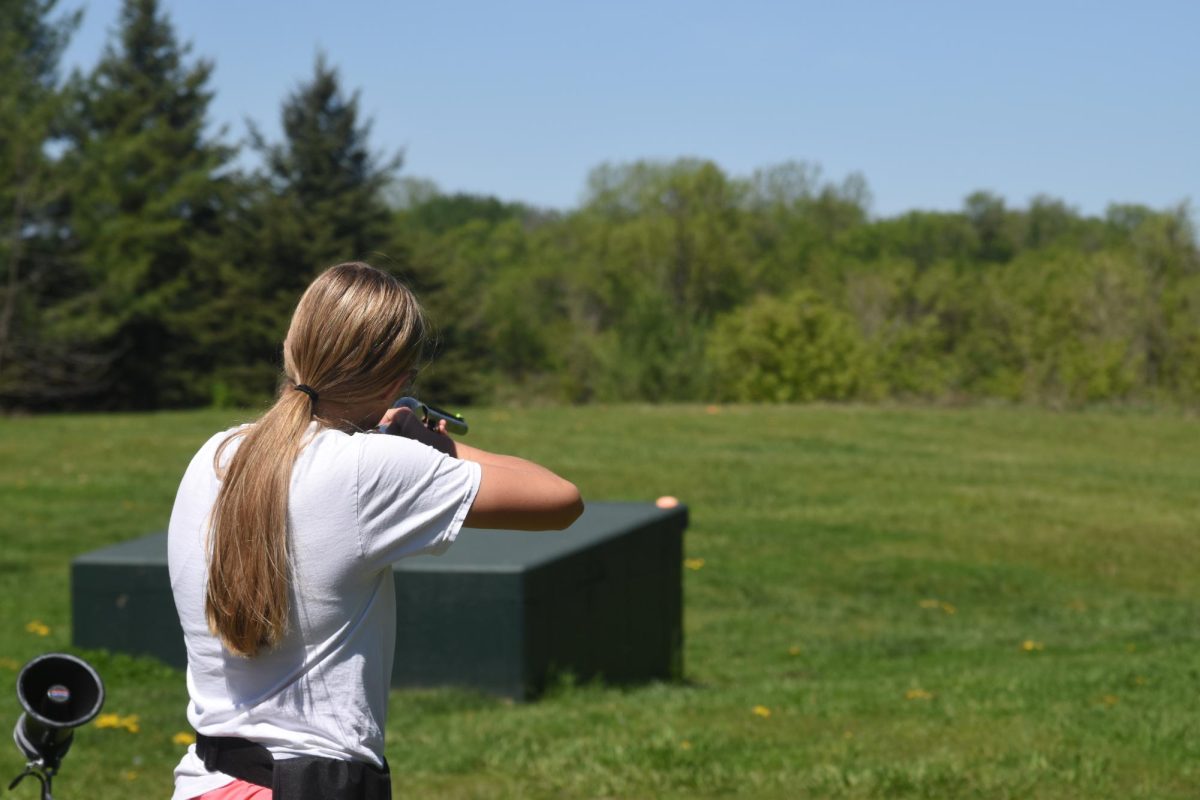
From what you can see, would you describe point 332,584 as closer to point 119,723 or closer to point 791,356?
point 119,723

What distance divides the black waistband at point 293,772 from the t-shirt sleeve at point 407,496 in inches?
11.8

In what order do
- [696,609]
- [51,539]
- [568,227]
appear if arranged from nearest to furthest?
[696,609] → [51,539] → [568,227]

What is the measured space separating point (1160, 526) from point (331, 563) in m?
14.4

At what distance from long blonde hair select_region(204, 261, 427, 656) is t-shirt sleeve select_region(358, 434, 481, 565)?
10cm

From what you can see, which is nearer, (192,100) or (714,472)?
(714,472)

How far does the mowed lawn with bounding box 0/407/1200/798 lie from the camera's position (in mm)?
5387

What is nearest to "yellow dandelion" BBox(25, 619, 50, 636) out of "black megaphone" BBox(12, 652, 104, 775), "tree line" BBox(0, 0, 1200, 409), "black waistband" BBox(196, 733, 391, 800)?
"black megaphone" BBox(12, 652, 104, 775)

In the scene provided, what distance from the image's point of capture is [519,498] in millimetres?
2064

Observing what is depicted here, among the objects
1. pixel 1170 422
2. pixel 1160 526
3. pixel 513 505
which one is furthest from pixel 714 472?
pixel 513 505

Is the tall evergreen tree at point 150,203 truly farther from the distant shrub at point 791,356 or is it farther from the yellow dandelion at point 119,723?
the yellow dandelion at point 119,723

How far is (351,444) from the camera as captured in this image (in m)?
2.00

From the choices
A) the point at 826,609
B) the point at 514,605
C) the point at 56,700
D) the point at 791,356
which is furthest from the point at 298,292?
the point at 56,700

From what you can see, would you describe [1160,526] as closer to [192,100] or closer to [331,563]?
[331,563]

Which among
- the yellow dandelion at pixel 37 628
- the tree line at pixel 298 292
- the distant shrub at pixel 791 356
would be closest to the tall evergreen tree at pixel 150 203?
the tree line at pixel 298 292
